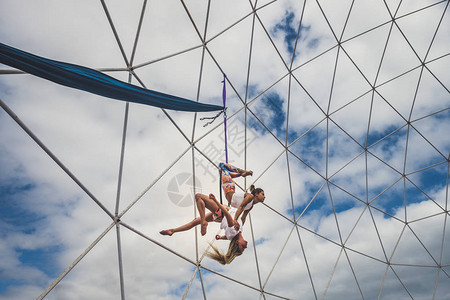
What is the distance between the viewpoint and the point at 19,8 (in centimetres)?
634

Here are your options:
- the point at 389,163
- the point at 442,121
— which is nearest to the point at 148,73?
the point at 389,163

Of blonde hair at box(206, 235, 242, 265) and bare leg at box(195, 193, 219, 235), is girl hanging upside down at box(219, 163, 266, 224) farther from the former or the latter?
blonde hair at box(206, 235, 242, 265)

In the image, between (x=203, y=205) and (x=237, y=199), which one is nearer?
(x=203, y=205)

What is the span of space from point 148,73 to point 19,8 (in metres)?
3.91

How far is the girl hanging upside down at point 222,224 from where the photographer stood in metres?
8.66

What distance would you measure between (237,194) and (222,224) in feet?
3.19

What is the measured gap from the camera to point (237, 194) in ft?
30.2

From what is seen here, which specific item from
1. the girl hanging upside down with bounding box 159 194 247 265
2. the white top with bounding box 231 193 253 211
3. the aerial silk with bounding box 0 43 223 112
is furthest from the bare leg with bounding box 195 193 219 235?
the aerial silk with bounding box 0 43 223 112

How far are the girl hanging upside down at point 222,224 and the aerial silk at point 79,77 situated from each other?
2785mm

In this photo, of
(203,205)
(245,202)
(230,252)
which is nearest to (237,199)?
(245,202)

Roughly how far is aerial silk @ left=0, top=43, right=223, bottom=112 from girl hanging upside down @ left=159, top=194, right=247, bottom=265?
110 inches

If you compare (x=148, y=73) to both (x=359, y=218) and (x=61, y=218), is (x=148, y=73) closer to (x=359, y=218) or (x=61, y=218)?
(x=61, y=218)

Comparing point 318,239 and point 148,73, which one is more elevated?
point 148,73

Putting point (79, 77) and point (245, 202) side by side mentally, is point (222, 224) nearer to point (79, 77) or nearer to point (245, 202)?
point (245, 202)
